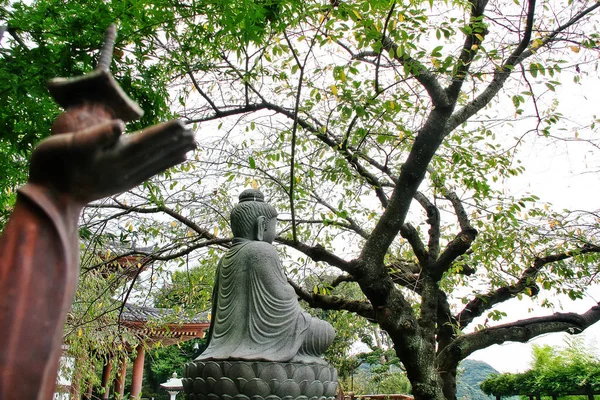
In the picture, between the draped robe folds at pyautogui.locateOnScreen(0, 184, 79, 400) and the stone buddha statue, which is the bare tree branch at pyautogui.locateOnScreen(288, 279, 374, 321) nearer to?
the stone buddha statue

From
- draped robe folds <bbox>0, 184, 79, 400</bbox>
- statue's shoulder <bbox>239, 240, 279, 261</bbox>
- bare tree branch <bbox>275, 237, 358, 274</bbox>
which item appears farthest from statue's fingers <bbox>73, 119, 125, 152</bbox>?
bare tree branch <bbox>275, 237, 358, 274</bbox>

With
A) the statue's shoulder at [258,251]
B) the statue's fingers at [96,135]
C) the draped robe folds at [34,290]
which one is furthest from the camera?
the statue's shoulder at [258,251]

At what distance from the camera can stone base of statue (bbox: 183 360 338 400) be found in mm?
3512

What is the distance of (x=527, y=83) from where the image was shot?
6.33 meters

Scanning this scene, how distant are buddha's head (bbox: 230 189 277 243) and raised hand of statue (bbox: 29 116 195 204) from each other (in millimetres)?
3181

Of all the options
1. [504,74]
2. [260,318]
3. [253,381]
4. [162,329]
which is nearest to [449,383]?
[504,74]

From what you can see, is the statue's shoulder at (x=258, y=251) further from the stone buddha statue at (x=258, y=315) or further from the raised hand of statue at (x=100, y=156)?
the raised hand of statue at (x=100, y=156)

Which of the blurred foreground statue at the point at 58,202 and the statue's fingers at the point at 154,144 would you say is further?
the statue's fingers at the point at 154,144

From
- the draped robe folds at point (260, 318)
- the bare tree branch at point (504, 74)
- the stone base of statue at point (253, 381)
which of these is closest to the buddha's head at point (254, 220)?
Result: the draped robe folds at point (260, 318)

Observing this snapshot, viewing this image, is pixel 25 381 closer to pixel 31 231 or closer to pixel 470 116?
pixel 31 231

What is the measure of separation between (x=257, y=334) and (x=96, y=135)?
116 inches

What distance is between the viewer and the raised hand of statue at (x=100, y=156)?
4.17ft

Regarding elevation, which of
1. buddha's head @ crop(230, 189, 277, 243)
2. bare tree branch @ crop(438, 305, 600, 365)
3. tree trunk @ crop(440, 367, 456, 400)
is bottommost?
tree trunk @ crop(440, 367, 456, 400)

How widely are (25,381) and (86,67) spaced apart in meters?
3.48
